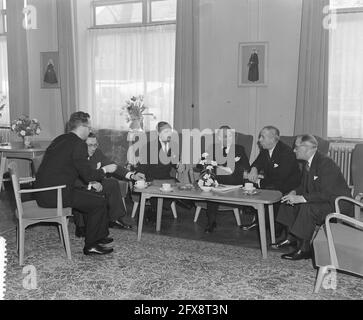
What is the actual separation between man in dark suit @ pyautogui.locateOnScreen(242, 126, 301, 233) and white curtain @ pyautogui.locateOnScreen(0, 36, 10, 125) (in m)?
5.76

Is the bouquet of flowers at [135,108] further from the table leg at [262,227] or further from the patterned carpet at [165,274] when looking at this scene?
the table leg at [262,227]

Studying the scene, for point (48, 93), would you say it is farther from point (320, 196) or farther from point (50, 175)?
point (320, 196)

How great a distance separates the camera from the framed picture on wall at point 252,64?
267 inches

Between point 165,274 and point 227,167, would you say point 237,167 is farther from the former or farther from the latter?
point 165,274

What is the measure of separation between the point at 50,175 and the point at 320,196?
2535 mm

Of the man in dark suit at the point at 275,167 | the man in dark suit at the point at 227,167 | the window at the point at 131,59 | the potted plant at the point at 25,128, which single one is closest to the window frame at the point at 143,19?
the window at the point at 131,59

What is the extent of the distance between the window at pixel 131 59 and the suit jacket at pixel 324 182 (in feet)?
11.6

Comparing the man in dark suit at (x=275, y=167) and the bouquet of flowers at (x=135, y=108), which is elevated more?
the bouquet of flowers at (x=135, y=108)

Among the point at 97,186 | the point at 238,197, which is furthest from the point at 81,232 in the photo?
the point at 238,197

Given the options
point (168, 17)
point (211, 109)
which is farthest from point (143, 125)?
point (168, 17)

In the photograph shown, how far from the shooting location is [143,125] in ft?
25.6

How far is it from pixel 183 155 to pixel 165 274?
99.7 inches

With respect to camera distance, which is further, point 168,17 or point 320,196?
point 168,17

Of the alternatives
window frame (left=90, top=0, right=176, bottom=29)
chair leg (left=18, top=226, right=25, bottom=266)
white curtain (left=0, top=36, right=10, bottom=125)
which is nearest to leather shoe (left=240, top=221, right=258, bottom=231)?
chair leg (left=18, top=226, right=25, bottom=266)
